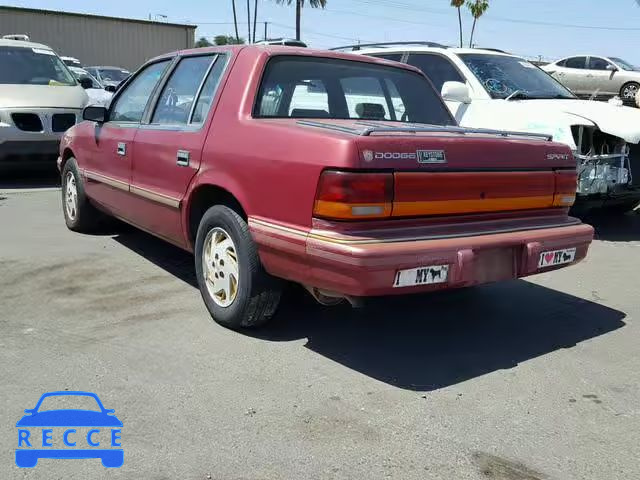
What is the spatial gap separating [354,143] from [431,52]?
501 cm

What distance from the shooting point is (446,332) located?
4.12m

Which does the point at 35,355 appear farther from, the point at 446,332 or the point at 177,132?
the point at 446,332

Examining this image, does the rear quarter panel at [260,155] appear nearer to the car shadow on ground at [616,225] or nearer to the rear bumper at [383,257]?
the rear bumper at [383,257]

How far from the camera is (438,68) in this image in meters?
7.68

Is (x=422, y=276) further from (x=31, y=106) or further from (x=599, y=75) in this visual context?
(x=599, y=75)

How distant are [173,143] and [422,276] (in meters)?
2.01

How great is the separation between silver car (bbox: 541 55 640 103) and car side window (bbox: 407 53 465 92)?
46.9 feet

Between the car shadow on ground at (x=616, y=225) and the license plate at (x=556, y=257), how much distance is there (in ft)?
11.1

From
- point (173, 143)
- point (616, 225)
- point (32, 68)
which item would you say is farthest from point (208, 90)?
point (32, 68)

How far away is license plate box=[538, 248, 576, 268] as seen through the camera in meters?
3.78

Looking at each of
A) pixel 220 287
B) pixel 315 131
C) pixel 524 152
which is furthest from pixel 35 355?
pixel 524 152

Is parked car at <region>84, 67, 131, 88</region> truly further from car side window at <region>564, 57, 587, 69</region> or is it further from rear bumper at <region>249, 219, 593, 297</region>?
rear bumper at <region>249, 219, 593, 297</region>

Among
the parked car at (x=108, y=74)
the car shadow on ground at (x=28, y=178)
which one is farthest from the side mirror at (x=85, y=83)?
the parked car at (x=108, y=74)

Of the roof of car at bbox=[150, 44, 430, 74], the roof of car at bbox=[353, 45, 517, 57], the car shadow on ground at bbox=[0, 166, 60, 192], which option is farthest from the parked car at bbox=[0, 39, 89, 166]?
the roof of car at bbox=[150, 44, 430, 74]
